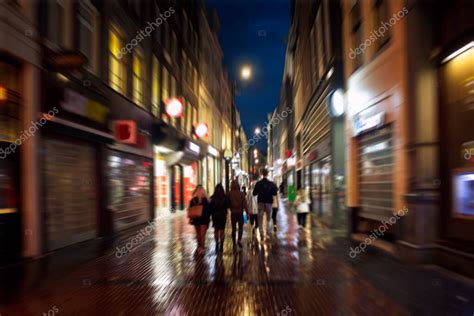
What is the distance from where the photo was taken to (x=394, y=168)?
1025cm

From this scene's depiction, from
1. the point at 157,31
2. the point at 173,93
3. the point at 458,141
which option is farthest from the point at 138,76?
the point at 458,141

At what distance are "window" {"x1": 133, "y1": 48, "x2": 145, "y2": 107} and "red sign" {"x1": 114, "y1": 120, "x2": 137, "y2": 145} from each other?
2727 mm

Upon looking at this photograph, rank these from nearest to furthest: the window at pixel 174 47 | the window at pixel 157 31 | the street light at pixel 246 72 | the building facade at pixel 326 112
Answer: the building facade at pixel 326 112
the street light at pixel 246 72
the window at pixel 157 31
the window at pixel 174 47

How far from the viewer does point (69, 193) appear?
11.6 meters

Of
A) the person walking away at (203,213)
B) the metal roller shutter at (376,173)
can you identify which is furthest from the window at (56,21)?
the metal roller shutter at (376,173)

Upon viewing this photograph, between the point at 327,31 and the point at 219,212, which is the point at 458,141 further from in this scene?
the point at 327,31

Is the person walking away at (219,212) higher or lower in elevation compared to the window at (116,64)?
lower

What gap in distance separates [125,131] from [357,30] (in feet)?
26.6

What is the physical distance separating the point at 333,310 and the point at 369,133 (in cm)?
737

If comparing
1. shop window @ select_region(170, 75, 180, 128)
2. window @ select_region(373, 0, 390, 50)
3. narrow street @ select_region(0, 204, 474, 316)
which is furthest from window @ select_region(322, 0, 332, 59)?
shop window @ select_region(170, 75, 180, 128)

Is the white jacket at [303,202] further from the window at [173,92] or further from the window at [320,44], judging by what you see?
the window at [173,92]

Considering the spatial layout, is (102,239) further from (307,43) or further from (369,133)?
(307,43)

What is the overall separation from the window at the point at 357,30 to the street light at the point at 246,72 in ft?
19.3

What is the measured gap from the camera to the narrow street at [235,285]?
5840 mm
